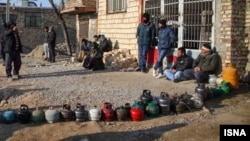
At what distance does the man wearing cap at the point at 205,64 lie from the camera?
9.59 metres

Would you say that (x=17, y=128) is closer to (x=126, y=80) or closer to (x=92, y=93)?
(x=92, y=93)

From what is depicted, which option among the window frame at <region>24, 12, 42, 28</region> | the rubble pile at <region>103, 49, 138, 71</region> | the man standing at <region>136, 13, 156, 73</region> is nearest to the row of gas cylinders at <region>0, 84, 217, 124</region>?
the man standing at <region>136, 13, 156, 73</region>

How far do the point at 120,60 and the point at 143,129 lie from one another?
7.64m

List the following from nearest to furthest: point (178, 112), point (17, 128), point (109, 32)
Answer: point (17, 128), point (178, 112), point (109, 32)

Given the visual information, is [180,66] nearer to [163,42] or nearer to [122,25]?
[163,42]

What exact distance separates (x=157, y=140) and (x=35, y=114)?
2187 mm

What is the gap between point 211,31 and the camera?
33.8 feet

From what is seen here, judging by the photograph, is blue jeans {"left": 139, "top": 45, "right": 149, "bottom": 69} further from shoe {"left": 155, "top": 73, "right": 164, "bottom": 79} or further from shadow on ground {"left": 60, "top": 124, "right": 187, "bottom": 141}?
shadow on ground {"left": 60, "top": 124, "right": 187, "bottom": 141}

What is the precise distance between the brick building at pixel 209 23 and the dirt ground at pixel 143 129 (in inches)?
101

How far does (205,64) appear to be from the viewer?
9.80 m

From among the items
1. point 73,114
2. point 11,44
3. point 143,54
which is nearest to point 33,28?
point 143,54

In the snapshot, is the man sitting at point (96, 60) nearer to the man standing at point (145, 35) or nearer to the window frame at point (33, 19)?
the man standing at point (145, 35)

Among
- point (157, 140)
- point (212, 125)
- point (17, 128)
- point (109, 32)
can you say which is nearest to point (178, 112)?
point (212, 125)

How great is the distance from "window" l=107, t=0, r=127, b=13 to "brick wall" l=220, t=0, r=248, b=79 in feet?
→ 18.9
